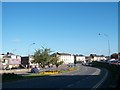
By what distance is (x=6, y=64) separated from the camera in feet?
486

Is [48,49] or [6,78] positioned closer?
[6,78]

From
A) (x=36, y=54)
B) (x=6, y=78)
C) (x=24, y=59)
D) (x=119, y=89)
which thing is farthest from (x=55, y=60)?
(x=24, y=59)

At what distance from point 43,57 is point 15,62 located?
254 ft

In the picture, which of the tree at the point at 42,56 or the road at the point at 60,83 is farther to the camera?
the tree at the point at 42,56

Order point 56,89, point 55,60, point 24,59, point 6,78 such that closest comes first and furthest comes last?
1. point 56,89
2. point 6,78
3. point 55,60
4. point 24,59

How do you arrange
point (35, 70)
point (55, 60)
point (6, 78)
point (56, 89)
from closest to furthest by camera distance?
point (56, 89)
point (6, 78)
point (35, 70)
point (55, 60)

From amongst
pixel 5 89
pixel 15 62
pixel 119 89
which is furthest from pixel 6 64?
pixel 119 89

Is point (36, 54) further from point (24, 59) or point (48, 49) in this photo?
point (24, 59)

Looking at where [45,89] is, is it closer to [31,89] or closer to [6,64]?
[31,89]

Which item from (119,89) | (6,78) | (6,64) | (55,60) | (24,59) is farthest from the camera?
(24,59)

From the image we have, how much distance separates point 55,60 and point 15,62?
70.1 metres

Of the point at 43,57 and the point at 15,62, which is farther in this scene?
the point at 15,62

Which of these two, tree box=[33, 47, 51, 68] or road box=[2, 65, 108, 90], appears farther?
tree box=[33, 47, 51, 68]

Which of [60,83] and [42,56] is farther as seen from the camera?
[42,56]
